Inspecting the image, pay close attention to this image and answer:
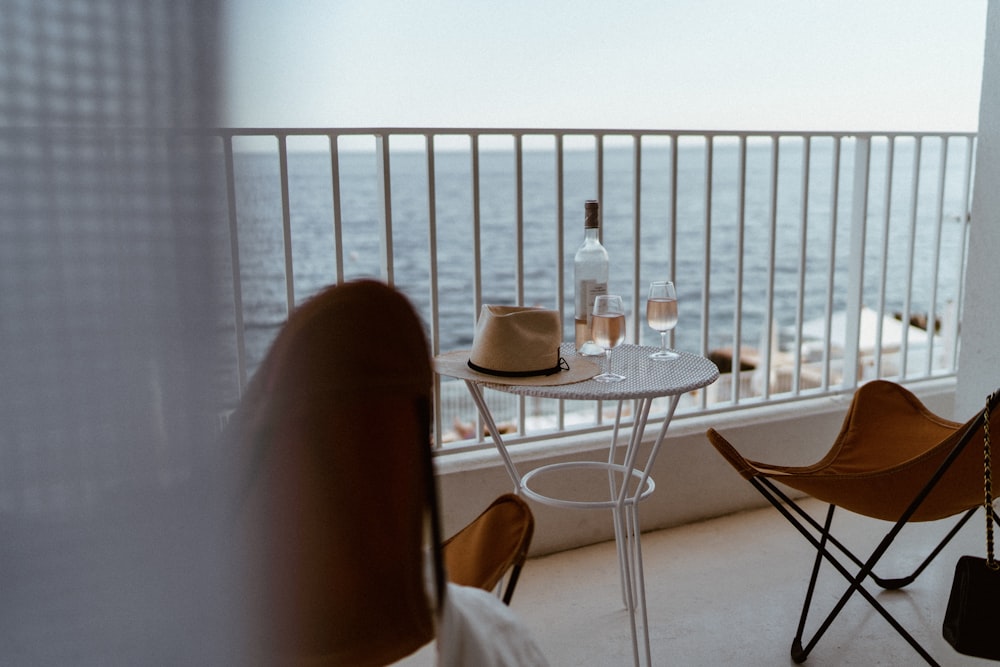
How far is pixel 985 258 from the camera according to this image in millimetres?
2514

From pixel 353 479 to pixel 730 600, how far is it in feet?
6.00

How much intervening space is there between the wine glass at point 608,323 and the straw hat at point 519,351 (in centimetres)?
6

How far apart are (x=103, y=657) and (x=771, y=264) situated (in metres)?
2.99

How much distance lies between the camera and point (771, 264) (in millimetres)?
3156

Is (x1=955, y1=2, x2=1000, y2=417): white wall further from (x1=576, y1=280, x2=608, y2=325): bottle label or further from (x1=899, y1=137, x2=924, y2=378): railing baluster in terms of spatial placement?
(x1=576, y1=280, x2=608, y2=325): bottle label

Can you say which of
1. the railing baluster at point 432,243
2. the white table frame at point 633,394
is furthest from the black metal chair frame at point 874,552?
the railing baluster at point 432,243

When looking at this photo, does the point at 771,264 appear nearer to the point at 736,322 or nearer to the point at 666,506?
the point at 736,322

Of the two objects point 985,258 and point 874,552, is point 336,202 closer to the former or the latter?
point 874,552

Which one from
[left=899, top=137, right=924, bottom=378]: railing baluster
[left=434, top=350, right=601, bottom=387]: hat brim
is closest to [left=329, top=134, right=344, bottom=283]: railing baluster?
[left=434, top=350, right=601, bottom=387]: hat brim

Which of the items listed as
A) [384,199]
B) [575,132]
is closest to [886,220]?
[575,132]

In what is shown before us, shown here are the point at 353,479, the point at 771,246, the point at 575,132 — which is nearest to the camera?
the point at 353,479

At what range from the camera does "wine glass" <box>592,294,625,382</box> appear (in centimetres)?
192

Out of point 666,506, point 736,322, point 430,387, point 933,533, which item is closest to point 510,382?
point 430,387

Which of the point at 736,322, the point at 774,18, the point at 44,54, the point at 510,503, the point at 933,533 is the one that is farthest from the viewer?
the point at 774,18
